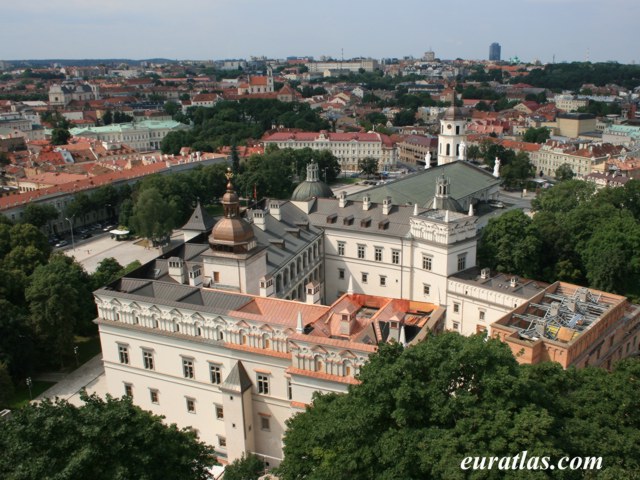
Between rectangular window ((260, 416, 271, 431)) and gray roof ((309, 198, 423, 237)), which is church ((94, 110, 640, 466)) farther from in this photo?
gray roof ((309, 198, 423, 237))

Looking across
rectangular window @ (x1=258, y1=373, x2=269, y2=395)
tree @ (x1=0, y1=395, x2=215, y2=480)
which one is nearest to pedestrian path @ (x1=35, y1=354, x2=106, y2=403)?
rectangular window @ (x1=258, y1=373, x2=269, y2=395)

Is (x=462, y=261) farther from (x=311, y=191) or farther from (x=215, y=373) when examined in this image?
(x=215, y=373)

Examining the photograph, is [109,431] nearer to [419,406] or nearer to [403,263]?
[419,406]

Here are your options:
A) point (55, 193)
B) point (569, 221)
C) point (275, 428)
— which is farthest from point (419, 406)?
point (55, 193)

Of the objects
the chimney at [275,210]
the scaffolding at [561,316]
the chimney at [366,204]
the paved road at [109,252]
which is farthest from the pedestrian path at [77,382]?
the scaffolding at [561,316]

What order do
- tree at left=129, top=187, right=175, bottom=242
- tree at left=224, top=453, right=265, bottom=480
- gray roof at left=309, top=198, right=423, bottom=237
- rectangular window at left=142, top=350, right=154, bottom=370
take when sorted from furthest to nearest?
tree at left=129, top=187, right=175, bottom=242, gray roof at left=309, top=198, right=423, bottom=237, rectangular window at left=142, top=350, right=154, bottom=370, tree at left=224, top=453, right=265, bottom=480

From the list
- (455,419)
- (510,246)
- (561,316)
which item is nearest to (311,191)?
(510,246)

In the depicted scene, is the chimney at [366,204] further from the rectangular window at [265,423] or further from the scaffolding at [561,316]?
the rectangular window at [265,423]
